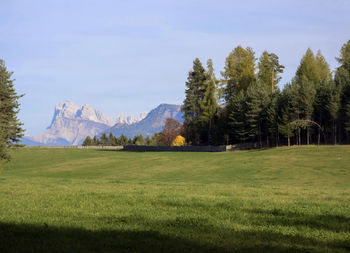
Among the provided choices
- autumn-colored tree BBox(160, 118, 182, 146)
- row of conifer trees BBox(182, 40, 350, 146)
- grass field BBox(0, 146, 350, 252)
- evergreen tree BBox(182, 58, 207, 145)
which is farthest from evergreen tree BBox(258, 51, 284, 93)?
grass field BBox(0, 146, 350, 252)

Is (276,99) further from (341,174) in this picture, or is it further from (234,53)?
(341,174)

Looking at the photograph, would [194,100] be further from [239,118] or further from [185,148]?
[239,118]

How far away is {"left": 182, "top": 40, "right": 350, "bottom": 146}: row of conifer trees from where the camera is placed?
89.0 meters

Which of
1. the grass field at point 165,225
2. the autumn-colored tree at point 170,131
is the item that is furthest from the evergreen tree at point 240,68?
the grass field at point 165,225

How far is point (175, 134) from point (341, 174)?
122 m

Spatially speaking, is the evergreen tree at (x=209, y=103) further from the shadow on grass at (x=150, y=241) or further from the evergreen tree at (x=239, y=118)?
the shadow on grass at (x=150, y=241)

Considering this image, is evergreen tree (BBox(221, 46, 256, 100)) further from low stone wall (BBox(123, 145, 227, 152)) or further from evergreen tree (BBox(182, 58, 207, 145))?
low stone wall (BBox(123, 145, 227, 152))

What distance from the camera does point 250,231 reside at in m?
9.69

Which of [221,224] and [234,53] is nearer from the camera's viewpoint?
[221,224]

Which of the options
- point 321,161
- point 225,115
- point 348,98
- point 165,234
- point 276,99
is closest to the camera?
point 165,234

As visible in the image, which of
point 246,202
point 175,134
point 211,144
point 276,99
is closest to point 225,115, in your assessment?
point 211,144

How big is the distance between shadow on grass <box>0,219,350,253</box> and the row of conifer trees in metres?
78.6

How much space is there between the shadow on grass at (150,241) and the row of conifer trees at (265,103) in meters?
78.6

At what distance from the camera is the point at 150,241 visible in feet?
28.1
